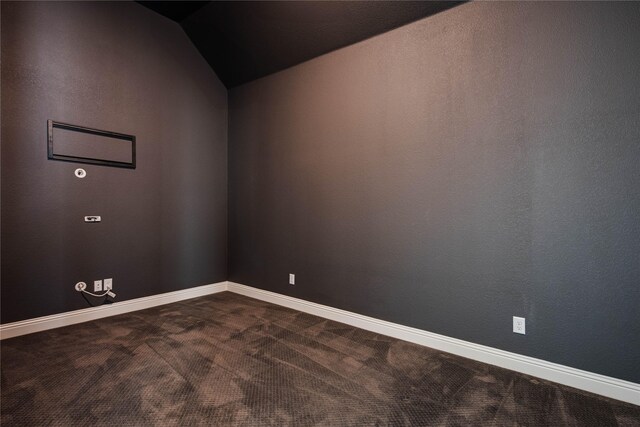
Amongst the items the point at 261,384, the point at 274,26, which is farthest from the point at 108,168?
the point at 261,384

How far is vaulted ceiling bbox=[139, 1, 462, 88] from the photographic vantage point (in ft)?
8.31

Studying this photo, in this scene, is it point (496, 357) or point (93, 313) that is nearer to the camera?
point (496, 357)

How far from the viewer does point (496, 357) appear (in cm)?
213

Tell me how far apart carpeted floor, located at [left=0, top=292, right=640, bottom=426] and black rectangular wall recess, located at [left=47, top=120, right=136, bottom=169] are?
1.53m

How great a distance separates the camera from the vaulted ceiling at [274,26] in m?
2.53

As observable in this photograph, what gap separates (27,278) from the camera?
99.7 inches

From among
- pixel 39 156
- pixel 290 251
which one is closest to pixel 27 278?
pixel 39 156

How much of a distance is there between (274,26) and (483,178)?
239 centimetres

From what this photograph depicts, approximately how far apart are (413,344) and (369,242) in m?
0.90

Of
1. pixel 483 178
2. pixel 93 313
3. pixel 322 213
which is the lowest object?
pixel 93 313

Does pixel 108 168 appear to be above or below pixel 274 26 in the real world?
below

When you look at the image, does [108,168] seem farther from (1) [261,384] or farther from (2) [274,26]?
(1) [261,384]

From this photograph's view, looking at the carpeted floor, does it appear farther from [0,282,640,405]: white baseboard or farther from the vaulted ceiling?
the vaulted ceiling

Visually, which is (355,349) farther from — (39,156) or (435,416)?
(39,156)
